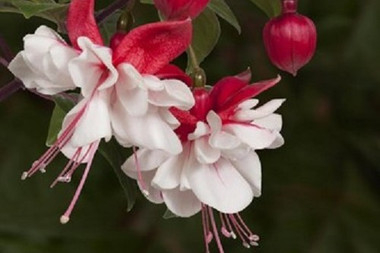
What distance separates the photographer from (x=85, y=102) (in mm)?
942

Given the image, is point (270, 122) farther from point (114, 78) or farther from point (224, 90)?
point (114, 78)

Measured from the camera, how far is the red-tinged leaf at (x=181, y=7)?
93cm

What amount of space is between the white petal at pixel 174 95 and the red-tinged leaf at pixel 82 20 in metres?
0.08

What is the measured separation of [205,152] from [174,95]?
0.10 meters

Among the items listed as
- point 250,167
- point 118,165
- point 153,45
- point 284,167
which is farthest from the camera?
point 284,167

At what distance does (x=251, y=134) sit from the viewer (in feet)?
3.29

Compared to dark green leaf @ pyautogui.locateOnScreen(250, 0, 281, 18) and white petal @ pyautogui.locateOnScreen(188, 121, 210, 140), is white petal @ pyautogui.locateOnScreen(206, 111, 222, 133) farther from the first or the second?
dark green leaf @ pyautogui.locateOnScreen(250, 0, 281, 18)

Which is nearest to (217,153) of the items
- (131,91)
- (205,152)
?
(205,152)

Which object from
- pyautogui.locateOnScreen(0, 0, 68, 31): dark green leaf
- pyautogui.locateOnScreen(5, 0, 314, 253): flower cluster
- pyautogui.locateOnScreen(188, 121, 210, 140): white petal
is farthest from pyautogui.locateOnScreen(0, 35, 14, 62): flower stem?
pyautogui.locateOnScreen(188, 121, 210, 140): white petal

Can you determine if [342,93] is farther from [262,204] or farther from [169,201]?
[169,201]

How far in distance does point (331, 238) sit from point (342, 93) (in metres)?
0.33

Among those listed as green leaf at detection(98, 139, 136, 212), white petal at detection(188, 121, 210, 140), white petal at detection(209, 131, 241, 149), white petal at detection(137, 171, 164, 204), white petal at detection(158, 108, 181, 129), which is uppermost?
white petal at detection(158, 108, 181, 129)

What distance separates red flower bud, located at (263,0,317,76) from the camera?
1.08 meters

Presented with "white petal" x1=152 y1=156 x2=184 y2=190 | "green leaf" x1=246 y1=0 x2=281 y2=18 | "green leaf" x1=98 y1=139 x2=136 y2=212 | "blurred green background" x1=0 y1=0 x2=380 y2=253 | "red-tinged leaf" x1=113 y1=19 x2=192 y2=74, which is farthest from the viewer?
"blurred green background" x1=0 y1=0 x2=380 y2=253
